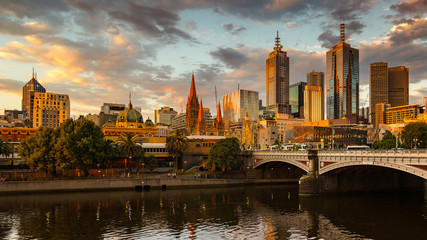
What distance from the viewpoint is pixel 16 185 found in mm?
77875

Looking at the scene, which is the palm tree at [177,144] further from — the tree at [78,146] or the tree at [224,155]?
the tree at [78,146]

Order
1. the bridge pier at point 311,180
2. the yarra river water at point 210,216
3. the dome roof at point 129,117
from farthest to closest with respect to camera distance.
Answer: the dome roof at point 129,117 → the bridge pier at point 311,180 → the yarra river water at point 210,216

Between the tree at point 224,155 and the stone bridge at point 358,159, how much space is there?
10465 millimetres

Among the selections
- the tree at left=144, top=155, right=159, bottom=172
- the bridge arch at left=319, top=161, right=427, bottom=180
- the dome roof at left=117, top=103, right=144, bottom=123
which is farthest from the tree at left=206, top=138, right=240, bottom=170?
the dome roof at left=117, top=103, right=144, bottom=123

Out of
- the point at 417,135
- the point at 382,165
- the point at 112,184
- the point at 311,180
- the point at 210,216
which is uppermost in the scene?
the point at 417,135

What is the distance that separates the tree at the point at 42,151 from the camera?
8450 cm

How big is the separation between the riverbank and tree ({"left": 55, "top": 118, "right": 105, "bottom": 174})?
14.8 ft

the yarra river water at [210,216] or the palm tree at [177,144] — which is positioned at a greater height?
the palm tree at [177,144]

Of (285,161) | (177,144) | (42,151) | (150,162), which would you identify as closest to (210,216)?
(285,161)

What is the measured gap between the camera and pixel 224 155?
99.4m

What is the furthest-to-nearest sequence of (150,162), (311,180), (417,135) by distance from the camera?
(417,135) < (150,162) < (311,180)

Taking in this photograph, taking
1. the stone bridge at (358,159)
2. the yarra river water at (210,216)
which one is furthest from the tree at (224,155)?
the yarra river water at (210,216)

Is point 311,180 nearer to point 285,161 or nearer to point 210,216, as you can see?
point 285,161

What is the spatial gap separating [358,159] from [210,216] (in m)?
29.1
